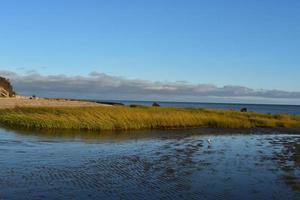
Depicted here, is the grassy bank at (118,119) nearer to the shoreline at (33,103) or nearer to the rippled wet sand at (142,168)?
the rippled wet sand at (142,168)

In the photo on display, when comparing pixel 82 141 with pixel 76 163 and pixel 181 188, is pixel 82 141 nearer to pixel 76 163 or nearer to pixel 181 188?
pixel 76 163

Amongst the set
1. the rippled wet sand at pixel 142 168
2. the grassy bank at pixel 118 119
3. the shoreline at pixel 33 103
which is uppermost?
the shoreline at pixel 33 103

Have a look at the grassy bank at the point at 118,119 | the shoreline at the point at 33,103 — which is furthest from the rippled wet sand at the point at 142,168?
the shoreline at the point at 33,103

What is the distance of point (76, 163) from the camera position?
23.3 metres

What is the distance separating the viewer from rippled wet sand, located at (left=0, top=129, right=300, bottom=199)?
692 inches

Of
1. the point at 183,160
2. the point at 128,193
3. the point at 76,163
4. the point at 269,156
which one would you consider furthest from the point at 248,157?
the point at 128,193

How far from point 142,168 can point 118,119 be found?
2179 centimetres

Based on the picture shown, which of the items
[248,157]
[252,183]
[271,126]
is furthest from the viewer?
[271,126]

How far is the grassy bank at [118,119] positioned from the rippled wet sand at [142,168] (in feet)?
17.3

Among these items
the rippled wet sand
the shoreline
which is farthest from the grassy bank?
the shoreline

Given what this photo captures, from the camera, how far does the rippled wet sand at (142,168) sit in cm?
1758

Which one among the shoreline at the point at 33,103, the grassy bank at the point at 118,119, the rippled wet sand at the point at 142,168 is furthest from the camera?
the shoreline at the point at 33,103

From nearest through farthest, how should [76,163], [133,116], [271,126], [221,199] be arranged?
1. [221,199]
2. [76,163]
3. [133,116]
4. [271,126]

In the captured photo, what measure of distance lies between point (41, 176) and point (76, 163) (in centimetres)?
391
